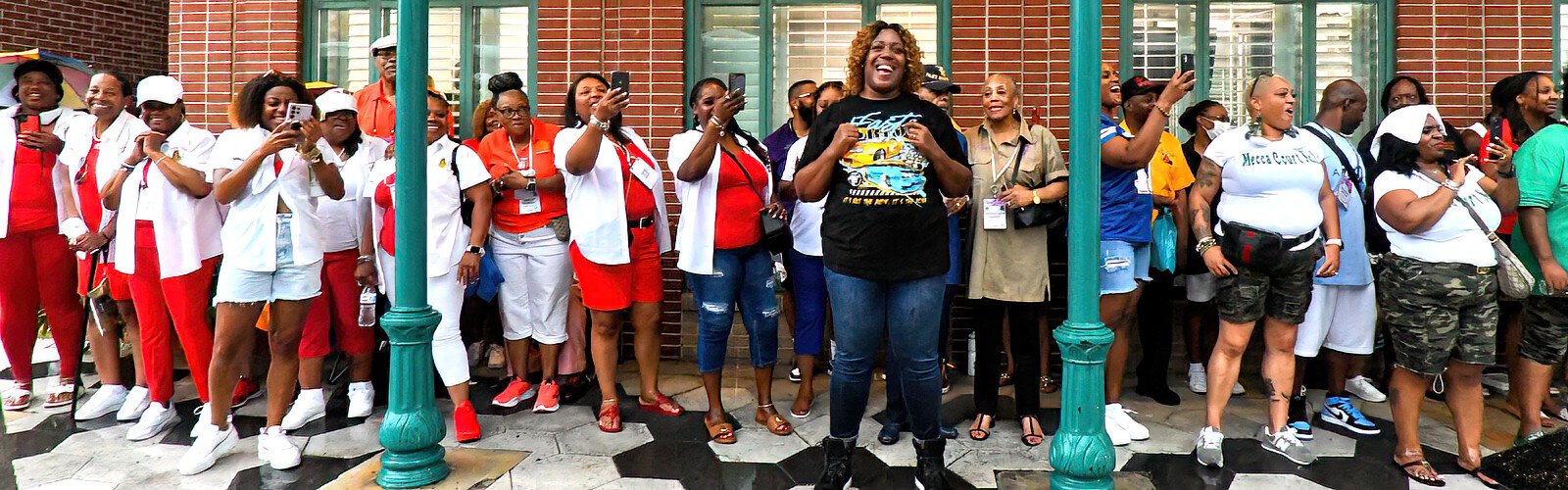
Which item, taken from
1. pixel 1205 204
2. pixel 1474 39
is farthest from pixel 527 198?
pixel 1474 39

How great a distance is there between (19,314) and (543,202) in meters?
3.01

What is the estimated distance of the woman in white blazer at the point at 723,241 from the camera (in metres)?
4.36

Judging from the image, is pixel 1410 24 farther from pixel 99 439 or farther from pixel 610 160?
pixel 99 439

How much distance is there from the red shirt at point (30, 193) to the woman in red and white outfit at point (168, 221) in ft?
2.44

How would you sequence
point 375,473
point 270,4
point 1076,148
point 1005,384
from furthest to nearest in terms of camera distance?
1. point 270,4
2. point 1005,384
3. point 375,473
4. point 1076,148

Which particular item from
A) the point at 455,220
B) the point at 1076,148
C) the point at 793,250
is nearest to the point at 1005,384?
the point at 793,250

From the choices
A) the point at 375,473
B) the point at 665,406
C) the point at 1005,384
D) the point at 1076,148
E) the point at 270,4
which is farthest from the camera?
the point at 270,4

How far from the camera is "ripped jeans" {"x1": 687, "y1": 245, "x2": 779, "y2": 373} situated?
444cm

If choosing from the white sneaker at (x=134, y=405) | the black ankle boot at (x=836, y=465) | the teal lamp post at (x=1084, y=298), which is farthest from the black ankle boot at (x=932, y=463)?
the white sneaker at (x=134, y=405)

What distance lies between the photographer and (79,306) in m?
5.28

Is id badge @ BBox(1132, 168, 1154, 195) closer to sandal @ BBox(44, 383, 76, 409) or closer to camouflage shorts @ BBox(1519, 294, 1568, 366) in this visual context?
camouflage shorts @ BBox(1519, 294, 1568, 366)

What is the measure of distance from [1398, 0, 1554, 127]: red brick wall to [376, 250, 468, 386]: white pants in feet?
18.7

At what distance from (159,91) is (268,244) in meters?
0.96

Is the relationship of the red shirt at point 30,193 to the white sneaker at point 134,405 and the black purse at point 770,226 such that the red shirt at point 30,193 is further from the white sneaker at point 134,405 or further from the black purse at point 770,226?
the black purse at point 770,226
